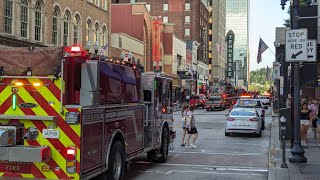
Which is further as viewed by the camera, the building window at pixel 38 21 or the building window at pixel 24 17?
the building window at pixel 38 21

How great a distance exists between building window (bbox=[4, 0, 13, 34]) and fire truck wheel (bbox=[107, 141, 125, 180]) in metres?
22.2

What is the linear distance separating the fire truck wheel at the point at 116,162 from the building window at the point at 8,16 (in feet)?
73.0

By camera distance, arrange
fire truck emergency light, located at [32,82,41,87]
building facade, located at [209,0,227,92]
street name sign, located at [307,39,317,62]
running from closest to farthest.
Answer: fire truck emergency light, located at [32,82,41,87] < street name sign, located at [307,39,317,62] < building facade, located at [209,0,227,92]

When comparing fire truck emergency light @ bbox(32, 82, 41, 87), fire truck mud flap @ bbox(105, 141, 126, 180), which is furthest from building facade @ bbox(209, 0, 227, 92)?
fire truck emergency light @ bbox(32, 82, 41, 87)

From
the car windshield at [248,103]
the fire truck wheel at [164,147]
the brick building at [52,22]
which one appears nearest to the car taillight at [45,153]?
the fire truck wheel at [164,147]

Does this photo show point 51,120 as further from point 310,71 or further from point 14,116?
point 310,71

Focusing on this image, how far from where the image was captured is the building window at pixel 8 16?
1152 inches

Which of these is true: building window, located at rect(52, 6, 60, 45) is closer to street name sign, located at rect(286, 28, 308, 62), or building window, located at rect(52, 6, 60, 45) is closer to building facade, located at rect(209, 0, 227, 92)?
Answer: street name sign, located at rect(286, 28, 308, 62)

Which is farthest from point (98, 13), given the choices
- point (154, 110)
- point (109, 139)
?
point (109, 139)

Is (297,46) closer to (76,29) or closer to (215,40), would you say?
(76,29)

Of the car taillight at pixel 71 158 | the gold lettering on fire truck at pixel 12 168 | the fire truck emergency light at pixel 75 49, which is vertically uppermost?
the fire truck emergency light at pixel 75 49

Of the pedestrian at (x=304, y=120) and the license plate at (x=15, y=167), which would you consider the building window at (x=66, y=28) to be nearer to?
the pedestrian at (x=304, y=120)

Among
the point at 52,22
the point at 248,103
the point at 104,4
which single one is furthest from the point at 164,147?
the point at 104,4

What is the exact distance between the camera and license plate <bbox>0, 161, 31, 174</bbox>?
7691 mm
